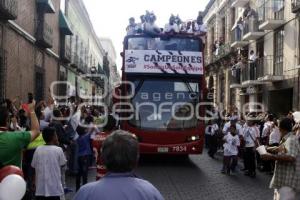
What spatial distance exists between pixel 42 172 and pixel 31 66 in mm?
13733

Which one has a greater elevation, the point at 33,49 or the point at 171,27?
the point at 171,27

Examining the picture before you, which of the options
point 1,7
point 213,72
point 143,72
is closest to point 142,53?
point 143,72

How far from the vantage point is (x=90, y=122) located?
10.6 metres

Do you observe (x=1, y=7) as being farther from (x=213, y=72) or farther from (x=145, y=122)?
(x=213, y=72)

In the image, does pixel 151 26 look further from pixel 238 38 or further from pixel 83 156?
pixel 238 38

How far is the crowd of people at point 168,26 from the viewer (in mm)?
15352

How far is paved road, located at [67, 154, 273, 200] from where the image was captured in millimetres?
10180

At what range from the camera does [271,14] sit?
24.2m

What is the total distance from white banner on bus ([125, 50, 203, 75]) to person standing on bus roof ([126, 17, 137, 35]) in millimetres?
921

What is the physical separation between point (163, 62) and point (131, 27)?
6.16ft

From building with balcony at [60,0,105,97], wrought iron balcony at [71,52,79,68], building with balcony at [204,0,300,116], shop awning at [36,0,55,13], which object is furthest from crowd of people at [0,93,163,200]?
wrought iron balcony at [71,52,79,68]

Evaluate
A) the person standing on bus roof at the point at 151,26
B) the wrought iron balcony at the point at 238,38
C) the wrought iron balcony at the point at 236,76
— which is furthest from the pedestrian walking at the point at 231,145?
the wrought iron balcony at the point at 238,38

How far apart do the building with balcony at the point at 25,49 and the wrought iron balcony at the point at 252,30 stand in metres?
9.76

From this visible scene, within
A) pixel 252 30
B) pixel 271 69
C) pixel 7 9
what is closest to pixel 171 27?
pixel 7 9
